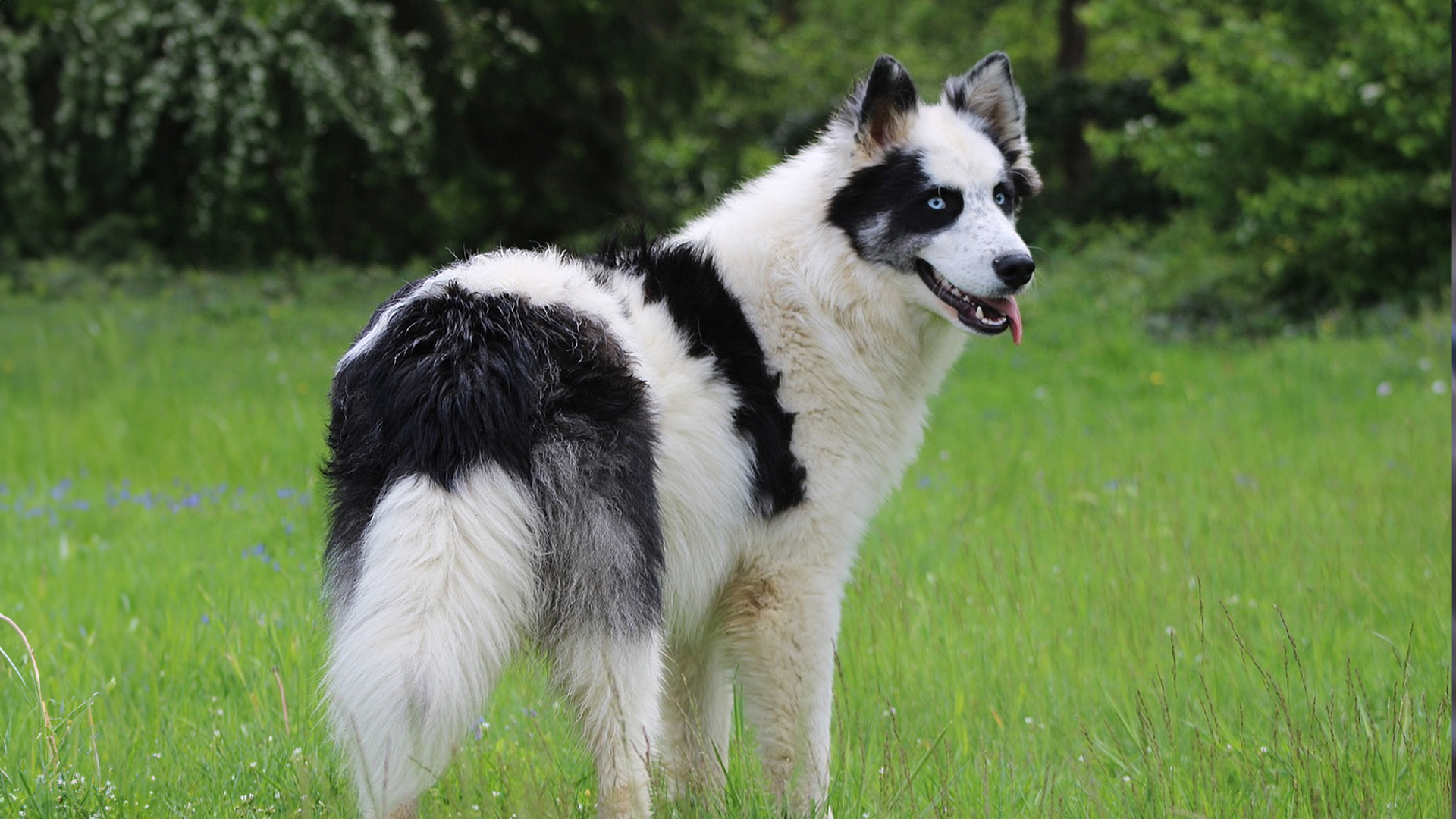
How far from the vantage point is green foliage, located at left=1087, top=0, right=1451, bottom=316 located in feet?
31.3

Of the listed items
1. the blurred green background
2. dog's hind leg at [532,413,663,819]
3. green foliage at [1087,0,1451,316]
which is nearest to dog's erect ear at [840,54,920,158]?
dog's hind leg at [532,413,663,819]

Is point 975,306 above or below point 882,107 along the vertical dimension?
below

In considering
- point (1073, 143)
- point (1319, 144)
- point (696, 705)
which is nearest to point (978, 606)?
point (696, 705)

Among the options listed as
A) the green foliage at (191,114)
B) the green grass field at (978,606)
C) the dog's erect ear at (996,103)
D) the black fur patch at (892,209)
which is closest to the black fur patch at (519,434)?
the green grass field at (978,606)

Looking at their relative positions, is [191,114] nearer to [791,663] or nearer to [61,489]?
[61,489]

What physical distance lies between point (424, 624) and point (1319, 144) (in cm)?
979

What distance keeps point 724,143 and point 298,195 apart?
5.44 metres

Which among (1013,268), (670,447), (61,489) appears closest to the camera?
(670,447)

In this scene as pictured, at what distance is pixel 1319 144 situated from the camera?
10.0 metres

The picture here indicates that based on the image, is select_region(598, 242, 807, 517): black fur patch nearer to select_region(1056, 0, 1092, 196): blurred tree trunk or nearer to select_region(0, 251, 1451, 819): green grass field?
select_region(0, 251, 1451, 819): green grass field

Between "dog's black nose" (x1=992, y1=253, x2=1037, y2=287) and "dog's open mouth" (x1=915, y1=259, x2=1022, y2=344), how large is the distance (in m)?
0.08

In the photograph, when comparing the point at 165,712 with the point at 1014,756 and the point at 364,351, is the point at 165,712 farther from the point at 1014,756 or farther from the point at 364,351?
the point at 1014,756

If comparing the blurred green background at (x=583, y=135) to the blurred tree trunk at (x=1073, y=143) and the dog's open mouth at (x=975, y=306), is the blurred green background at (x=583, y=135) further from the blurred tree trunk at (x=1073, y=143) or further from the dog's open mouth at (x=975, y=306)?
the dog's open mouth at (x=975, y=306)

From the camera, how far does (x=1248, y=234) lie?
10320 millimetres
